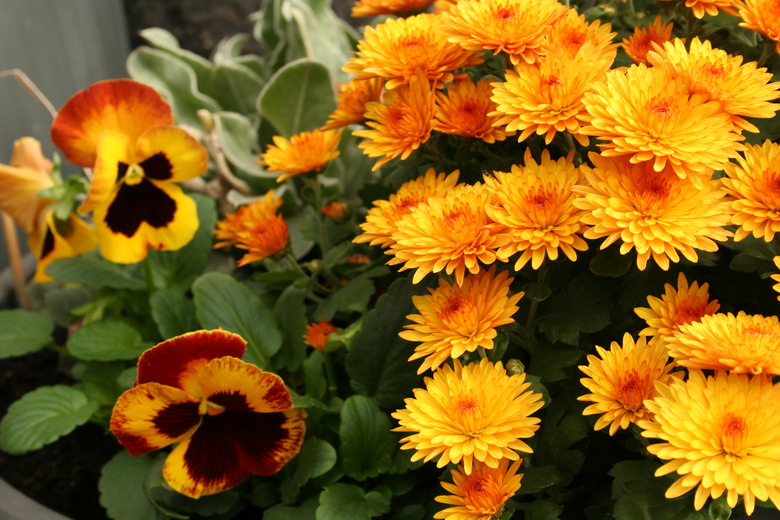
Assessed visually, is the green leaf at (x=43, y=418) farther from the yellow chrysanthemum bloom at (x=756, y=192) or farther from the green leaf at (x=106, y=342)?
the yellow chrysanthemum bloom at (x=756, y=192)

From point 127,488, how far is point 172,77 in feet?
3.12

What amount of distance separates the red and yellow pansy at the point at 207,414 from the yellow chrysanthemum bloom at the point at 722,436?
1.40ft

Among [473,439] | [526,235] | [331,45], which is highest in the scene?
[526,235]

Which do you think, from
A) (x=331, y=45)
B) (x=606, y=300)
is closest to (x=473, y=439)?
(x=606, y=300)

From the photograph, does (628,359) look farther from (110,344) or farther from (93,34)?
(93,34)

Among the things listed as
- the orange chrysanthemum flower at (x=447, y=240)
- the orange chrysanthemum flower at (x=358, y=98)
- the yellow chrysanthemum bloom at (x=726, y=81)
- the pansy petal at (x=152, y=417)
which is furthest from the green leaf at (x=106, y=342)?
the yellow chrysanthemum bloom at (x=726, y=81)

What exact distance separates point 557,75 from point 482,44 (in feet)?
0.28

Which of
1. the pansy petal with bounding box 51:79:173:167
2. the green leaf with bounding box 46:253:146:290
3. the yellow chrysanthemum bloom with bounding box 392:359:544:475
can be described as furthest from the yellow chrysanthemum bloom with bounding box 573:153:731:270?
the green leaf with bounding box 46:253:146:290

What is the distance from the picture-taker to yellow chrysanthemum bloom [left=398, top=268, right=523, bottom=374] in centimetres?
74

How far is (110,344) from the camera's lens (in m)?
1.20

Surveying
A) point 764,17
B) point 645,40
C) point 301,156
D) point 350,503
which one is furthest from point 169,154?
point 764,17

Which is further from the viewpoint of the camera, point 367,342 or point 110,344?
point 110,344

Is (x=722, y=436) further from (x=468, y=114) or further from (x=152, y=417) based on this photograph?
(x=152, y=417)

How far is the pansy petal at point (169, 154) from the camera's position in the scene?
1.14 m
